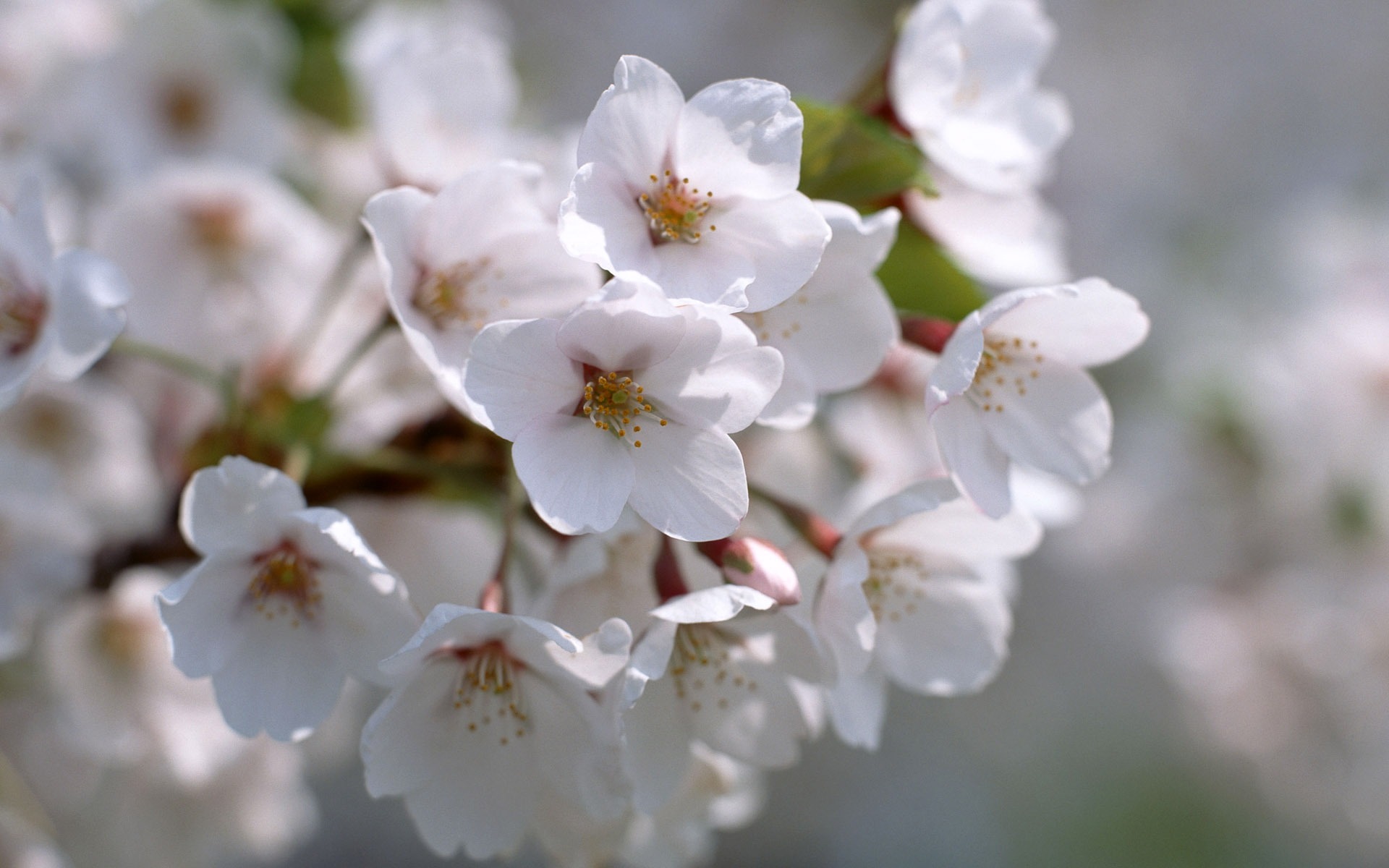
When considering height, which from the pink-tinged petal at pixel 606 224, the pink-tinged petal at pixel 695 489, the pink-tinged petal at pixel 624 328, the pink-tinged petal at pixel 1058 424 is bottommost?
the pink-tinged petal at pixel 1058 424

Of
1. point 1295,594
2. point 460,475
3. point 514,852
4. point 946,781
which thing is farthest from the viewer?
point 946,781

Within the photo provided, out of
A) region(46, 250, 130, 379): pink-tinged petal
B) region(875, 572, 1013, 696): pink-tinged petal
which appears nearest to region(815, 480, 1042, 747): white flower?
region(875, 572, 1013, 696): pink-tinged petal

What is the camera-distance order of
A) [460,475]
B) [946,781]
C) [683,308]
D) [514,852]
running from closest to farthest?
1. [683,308]
2. [514,852]
3. [460,475]
4. [946,781]

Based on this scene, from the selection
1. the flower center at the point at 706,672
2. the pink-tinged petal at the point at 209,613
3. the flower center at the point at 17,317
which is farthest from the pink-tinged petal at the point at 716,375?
the flower center at the point at 17,317

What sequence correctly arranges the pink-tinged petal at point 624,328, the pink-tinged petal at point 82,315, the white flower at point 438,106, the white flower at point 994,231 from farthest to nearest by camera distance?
the white flower at point 438,106 < the white flower at point 994,231 < the pink-tinged petal at point 82,315 < the pink-tinged petal at point 624,328

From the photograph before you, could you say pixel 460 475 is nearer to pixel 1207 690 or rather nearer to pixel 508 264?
pixel 508 264

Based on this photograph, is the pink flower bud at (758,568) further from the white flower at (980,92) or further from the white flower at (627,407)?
the white flower at (980,92)

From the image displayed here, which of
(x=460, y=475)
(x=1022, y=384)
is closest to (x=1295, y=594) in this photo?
(x=1022, y=384)

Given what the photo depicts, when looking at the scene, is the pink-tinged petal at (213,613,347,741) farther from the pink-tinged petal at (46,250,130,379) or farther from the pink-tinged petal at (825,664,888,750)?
the pink-tinged petal at (825,664,888,750)
